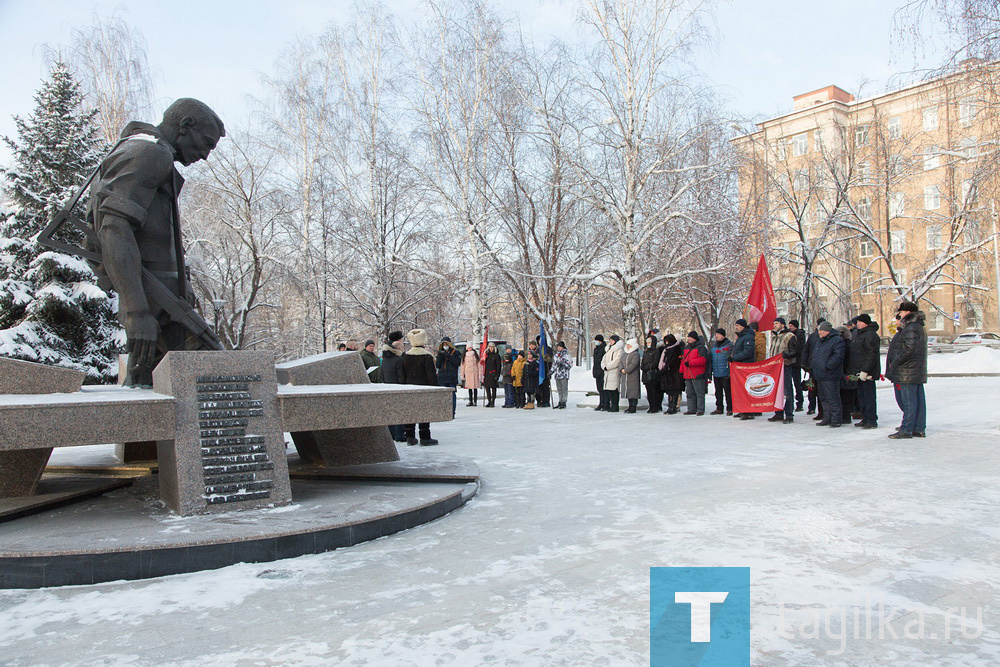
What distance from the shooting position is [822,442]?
9.51 metres

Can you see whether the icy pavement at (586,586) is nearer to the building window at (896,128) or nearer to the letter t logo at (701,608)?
the letter t logo at (701,608)

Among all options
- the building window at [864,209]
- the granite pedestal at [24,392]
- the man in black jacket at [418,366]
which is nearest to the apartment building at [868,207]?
the building window at [864,209]

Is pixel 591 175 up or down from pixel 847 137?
down

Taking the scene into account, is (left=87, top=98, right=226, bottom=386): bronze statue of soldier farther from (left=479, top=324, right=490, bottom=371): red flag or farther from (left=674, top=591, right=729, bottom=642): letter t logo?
(left=479, top=324, right=490, bottom=371): red flag

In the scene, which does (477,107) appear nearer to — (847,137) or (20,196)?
(20,196)

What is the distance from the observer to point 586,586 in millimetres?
3873

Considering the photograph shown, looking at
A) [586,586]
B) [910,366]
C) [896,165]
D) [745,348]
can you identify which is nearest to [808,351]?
[745,348]

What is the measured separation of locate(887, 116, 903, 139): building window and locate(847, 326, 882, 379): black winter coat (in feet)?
81.2

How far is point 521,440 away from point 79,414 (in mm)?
6840

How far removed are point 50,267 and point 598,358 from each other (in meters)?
13.7

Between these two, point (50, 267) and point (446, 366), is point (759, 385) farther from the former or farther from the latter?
point (50, 267)

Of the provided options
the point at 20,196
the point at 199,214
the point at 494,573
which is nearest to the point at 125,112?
the point at 199,214

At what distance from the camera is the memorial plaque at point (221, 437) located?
5082 millimetres

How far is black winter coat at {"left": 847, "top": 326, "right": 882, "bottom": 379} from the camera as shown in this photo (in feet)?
35.4
